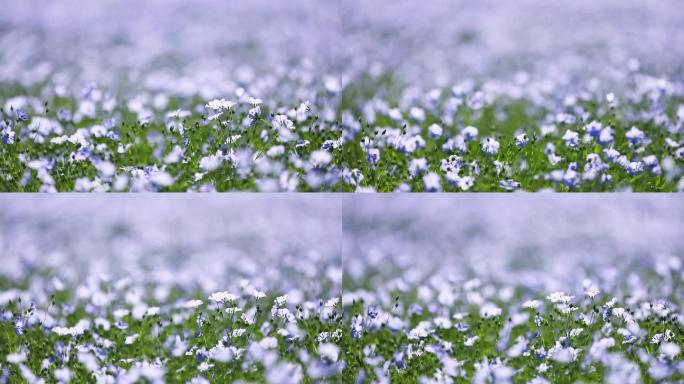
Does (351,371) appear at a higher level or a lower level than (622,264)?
lower

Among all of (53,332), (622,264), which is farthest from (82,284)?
(622,264)

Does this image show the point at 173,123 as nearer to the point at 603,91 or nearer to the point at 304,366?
the point at 304,366

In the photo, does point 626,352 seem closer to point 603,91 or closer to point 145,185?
point 603,91

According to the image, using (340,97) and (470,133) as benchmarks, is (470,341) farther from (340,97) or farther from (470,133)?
(340,97)

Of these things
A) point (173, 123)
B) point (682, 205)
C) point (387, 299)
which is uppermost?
point (173, 123)

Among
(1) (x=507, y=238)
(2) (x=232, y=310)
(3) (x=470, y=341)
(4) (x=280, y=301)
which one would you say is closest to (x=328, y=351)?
(4) (x=280, y=301)

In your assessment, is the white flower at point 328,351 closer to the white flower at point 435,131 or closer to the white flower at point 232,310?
the white flower at point 232,310

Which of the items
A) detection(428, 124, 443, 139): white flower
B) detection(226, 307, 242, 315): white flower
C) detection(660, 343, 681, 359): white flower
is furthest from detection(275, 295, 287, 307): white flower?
detection(660, 343, 681, 359): white flower
